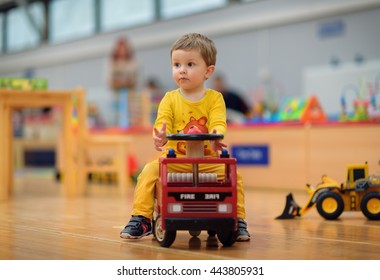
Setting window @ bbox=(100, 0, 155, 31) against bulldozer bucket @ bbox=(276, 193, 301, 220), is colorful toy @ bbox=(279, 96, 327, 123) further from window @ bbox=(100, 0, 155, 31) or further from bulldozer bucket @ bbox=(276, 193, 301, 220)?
window @ bbox=(100, 0, 155, 31)

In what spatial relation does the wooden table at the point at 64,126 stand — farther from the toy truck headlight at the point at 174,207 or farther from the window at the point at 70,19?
the window at the point at 70,19

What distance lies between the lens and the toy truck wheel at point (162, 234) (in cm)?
215

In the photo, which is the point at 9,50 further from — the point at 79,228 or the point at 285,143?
the point at 79,228

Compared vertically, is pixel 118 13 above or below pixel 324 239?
above

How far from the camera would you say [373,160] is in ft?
13.9

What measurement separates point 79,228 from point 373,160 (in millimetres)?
2195

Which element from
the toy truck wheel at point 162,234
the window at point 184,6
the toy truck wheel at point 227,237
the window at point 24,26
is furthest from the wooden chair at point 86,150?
the window at point 24,26

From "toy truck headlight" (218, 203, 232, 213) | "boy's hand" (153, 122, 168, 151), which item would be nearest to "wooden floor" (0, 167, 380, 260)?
"toy truck headlight" (218, 203, 232, 213)

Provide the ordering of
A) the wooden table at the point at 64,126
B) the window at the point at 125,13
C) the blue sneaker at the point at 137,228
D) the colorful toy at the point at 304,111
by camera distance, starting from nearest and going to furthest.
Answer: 1. the blue sneaker at the point at 137,228
2. the wooden table at the point at 64,126
3. the colorful toy at the point at 304,111
4. the window at the point at 125,13

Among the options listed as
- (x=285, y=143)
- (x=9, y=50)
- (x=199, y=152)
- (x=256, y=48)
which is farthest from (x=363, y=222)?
(x=9, y=50)

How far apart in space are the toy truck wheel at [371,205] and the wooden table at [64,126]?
7.65ft

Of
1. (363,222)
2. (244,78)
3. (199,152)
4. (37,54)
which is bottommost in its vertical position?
(363,222)

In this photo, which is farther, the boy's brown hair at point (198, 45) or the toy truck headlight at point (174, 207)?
the boy's brown hair at point (198, 45)

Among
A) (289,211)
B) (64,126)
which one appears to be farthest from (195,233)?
(64,126)
